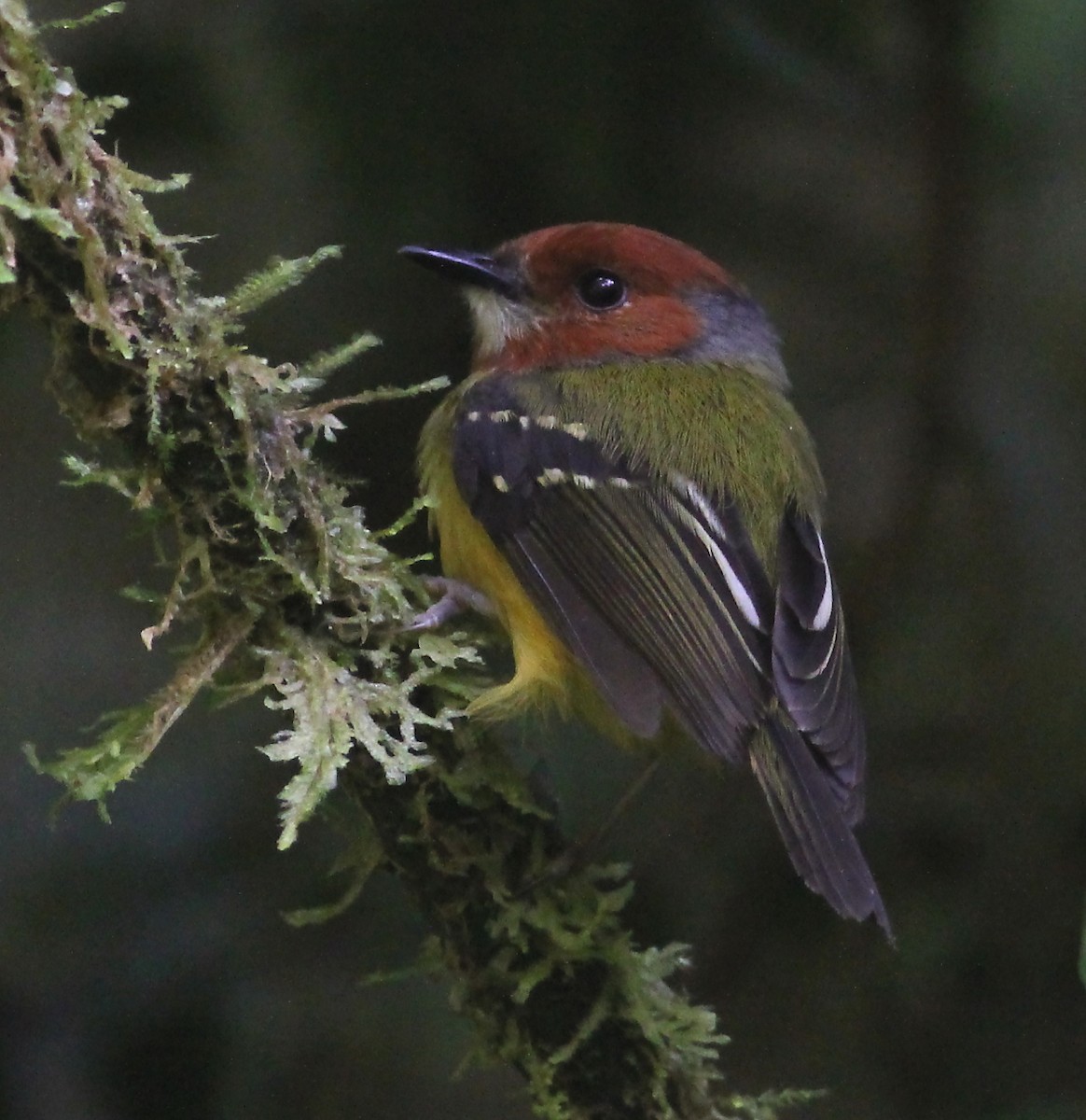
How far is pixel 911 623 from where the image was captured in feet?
10.4

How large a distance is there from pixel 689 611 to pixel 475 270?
87cm

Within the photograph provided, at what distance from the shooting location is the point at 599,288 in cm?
272

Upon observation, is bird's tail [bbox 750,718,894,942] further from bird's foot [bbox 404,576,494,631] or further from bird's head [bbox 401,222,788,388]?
bird's head [bbox 401,222,788,388]

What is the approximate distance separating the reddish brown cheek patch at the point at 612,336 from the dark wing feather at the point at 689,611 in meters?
0.32

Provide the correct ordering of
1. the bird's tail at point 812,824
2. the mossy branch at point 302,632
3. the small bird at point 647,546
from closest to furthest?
the mossy branch at point 302,632
the bird's tail at point 812,824
the small bird at point 647,546

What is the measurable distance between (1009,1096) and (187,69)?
2.73 metres

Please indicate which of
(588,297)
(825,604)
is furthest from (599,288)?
(825,604)

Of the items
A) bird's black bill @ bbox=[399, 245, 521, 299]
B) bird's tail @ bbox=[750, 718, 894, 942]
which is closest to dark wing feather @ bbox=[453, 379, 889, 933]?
bird's tail @ bbox=[750, 718, 894, 942]

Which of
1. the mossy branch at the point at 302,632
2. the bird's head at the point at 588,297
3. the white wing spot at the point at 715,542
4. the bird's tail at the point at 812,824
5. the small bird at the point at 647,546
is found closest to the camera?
the mossy branch at the point at 302,632

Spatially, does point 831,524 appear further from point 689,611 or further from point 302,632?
point 302,632

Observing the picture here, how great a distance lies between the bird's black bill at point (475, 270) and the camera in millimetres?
2564

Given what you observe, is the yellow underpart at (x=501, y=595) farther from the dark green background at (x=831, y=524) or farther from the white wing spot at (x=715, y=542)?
the dark green background at (x=831, y=524)

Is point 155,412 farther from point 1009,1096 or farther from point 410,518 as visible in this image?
point 1009,1096

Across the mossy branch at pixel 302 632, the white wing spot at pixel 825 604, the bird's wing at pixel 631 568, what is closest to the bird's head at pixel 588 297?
the bird's wing at pixel 631 568
